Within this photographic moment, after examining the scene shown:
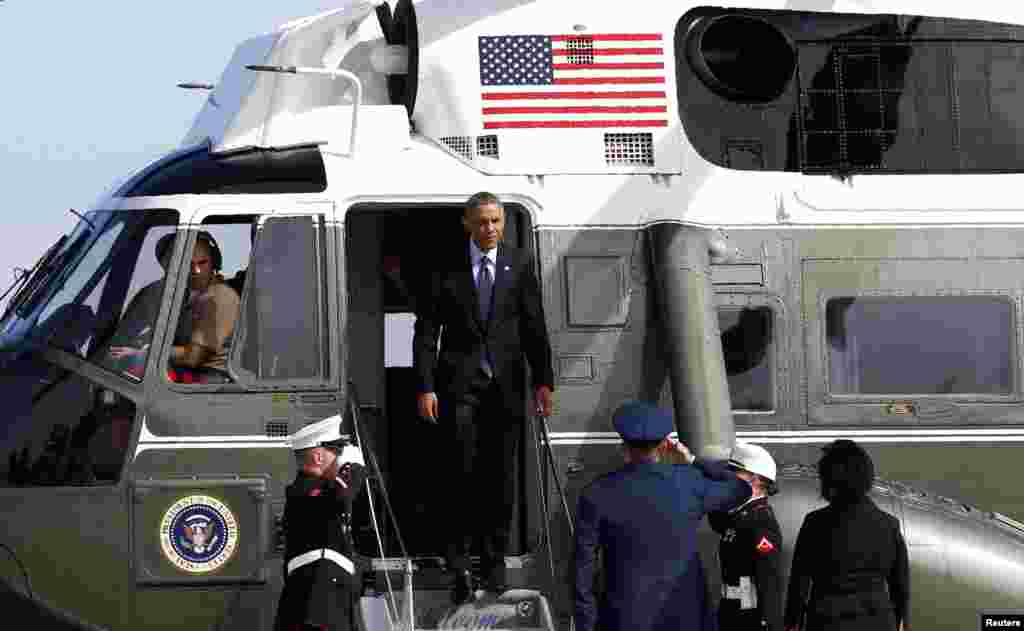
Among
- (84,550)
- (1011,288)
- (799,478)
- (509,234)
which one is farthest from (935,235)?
(84,550)

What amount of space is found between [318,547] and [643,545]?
1.45m

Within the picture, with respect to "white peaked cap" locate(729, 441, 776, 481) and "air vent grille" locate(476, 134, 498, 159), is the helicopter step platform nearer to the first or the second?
"white peaked cap" locate(729, 441, 776, 481)

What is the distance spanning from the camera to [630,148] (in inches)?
377

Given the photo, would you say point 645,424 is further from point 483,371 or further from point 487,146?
point 487,146

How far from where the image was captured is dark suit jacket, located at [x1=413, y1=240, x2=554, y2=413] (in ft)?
29.4

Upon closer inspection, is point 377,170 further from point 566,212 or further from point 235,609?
point 235,609

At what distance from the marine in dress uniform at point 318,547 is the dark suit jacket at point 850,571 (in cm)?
190

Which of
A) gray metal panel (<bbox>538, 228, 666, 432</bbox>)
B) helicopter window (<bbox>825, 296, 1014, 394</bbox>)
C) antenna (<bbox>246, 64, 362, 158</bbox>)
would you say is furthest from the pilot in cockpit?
helicopter window (<bbox>825, 296, 1014, 394</bbox>)

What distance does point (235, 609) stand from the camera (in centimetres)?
885

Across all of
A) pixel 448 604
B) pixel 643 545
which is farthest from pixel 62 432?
pixel 643 545

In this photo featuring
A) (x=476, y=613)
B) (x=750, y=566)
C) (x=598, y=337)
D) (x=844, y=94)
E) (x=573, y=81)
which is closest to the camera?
(x=750, y=566)

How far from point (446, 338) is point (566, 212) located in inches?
37.8

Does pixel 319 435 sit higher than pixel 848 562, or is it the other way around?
pixel 319 435

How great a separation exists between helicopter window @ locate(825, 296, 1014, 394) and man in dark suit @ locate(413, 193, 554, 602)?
5.29 ft
